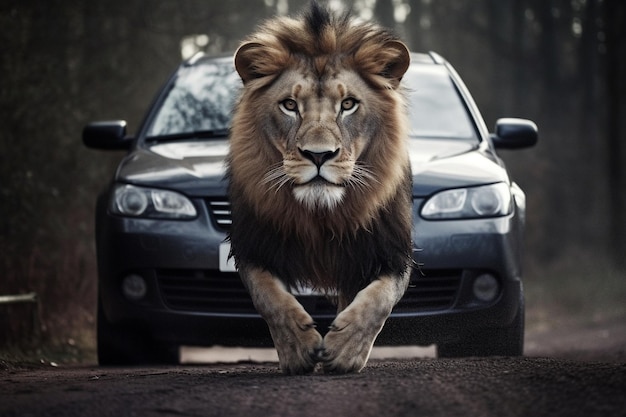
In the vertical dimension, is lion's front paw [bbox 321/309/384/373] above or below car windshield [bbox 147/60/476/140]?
below

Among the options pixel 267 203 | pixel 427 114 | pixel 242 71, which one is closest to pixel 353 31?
pixel 242 71

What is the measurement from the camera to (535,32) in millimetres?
29688

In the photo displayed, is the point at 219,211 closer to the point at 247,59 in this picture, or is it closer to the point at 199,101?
the point at 247,59

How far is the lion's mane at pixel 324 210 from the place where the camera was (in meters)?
4.57

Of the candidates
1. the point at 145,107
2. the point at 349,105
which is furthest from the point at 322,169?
the point at 145,107

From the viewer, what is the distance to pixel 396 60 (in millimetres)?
4809

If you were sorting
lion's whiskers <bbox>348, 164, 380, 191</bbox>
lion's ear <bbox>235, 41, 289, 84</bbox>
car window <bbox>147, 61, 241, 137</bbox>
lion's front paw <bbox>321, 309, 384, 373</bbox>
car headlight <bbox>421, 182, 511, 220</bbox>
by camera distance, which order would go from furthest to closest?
car window <bbox>147, 61, 241, 137</bbox>, car headlight <bbox>421, 182, 511, 220</bbox>, lion's ear <bbox>235, 41, 289, 84</bbox>, lion's whiskers <bbox>348, 164, 380, 191</bbox>, lion's front paw <bbox>321, 309, 384, 373</bbox>

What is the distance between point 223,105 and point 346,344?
2.58 meters

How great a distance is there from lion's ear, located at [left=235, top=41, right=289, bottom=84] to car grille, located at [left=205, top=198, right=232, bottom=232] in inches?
28.2

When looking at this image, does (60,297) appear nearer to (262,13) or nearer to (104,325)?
(104,325)

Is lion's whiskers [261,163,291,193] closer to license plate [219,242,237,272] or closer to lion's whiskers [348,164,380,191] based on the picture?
lion's whiskers [348,164,380,191]

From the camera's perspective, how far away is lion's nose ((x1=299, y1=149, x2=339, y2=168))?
4258mm

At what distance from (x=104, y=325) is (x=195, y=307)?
0.63 meters

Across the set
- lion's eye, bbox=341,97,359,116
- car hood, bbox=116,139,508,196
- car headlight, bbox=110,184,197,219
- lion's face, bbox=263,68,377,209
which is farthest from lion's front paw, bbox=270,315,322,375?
car headlight, bbox=110,184,197,219
